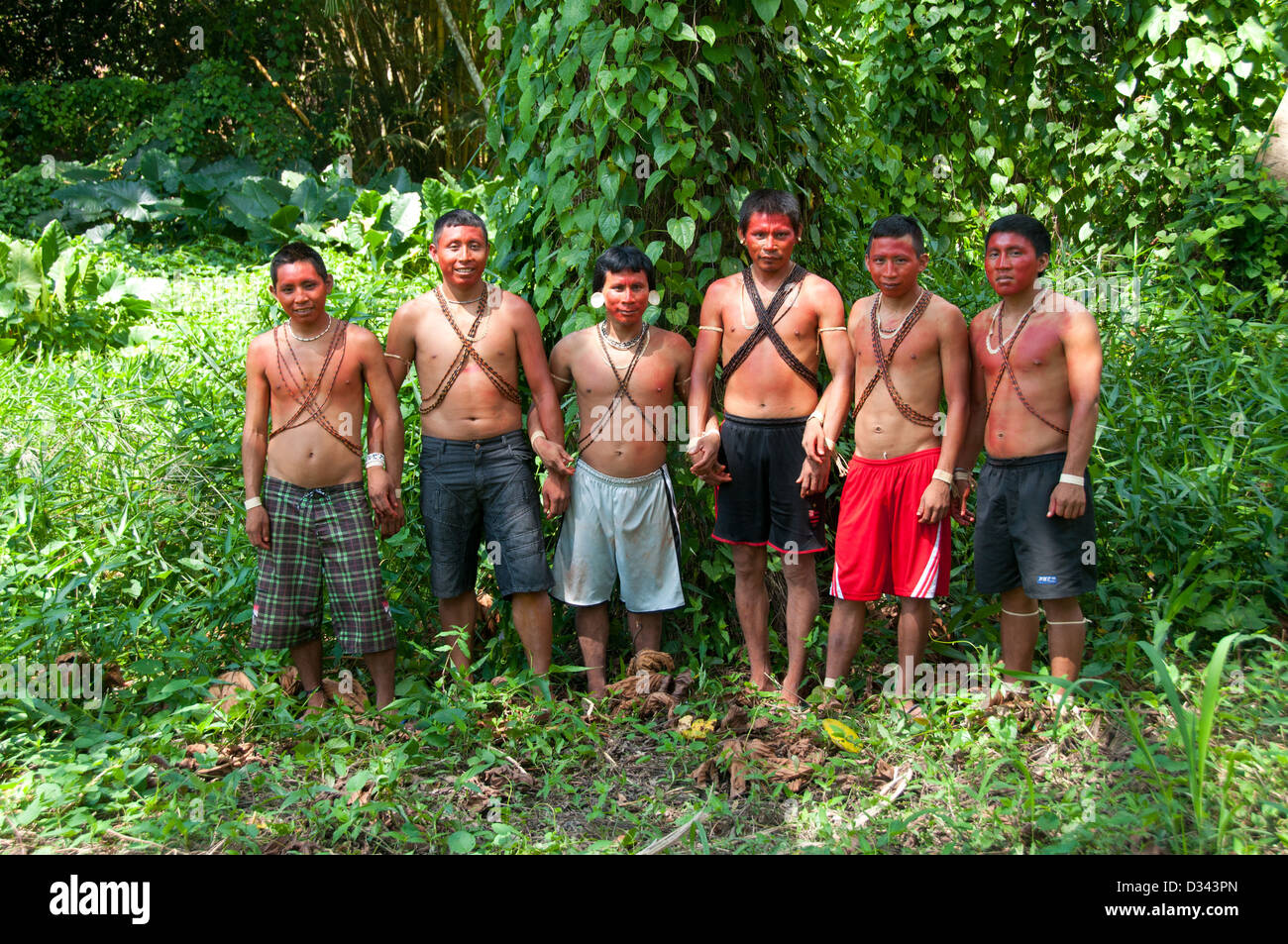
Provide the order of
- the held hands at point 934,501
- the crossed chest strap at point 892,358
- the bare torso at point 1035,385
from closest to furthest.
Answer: the bare torso at point 1035,385, the held hands at point 934,501, the crossed chest strap at point 892,358

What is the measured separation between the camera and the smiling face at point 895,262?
360cm

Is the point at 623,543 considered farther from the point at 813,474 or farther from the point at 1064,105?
the point at 1064,105

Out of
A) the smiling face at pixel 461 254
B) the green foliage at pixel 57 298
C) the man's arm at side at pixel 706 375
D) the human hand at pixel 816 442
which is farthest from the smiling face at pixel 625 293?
the green foliage at pixel 57 298

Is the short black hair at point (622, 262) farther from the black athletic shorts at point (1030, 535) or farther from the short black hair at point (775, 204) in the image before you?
the black athletic shorts at point (1030, 535)

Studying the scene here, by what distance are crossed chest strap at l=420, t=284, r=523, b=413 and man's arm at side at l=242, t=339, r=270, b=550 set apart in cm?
58

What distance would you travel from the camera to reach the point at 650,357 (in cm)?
395

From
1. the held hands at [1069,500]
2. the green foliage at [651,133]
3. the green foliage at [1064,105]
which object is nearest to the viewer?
the held hands at [1069,500]

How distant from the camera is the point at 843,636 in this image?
12.5ft

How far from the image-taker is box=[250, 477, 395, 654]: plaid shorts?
12.6 feet

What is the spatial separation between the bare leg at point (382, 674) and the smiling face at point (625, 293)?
4.93 feet

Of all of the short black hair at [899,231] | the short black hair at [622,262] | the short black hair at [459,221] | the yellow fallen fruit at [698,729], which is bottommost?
the yellow fallen fruit at [698,729]

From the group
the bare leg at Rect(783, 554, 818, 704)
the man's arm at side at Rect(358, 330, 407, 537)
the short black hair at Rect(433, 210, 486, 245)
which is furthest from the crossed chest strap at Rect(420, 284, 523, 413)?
the bare leg at Rect(783, 554, 818, 704)

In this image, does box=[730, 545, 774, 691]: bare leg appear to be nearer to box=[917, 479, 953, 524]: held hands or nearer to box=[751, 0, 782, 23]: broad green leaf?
box=[917, 479, 953, 524]: held hands

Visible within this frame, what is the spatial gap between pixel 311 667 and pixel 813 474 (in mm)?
1994
